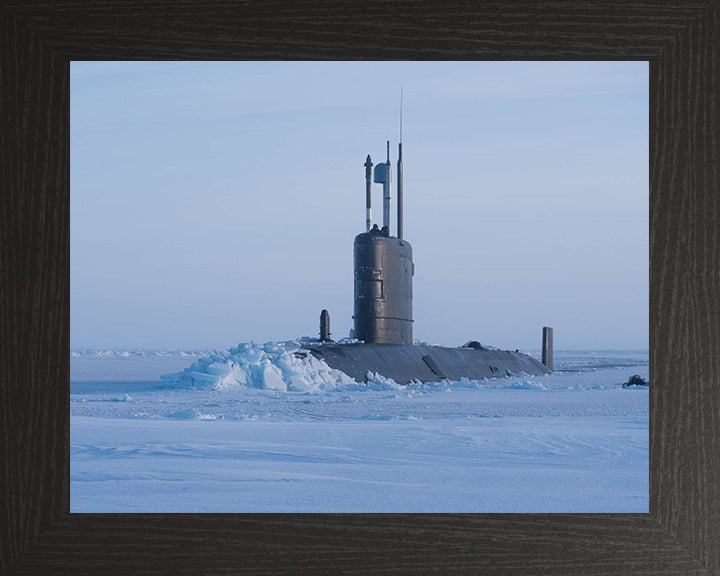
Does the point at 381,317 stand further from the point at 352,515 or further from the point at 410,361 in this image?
the point at 352,515

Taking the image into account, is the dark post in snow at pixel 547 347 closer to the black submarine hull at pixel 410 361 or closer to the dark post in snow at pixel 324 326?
the black submarine hull at pixel 410 361

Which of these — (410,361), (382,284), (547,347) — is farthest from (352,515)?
(547,347)

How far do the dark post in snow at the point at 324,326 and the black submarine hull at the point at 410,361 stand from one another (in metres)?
0.58

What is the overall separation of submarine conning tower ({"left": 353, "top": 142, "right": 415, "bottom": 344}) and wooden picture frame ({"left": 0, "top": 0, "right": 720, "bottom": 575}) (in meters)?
9.62

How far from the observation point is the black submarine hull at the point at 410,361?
45.0 ft

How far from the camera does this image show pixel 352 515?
3111 mm

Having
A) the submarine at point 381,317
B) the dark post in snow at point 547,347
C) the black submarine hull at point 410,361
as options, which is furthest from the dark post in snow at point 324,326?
the dark post in snow at point 547,347

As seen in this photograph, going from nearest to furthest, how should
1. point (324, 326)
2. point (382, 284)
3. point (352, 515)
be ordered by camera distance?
1. point (352, 515)
2. point (382, 284)
3. point (324, 326)

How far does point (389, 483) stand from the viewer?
5934 mm

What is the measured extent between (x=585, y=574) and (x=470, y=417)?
718 cm

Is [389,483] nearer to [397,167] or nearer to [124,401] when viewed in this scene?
[397,167]

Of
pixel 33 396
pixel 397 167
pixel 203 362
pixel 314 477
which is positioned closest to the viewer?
pixel 33 396

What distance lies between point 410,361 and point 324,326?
1.57 metres

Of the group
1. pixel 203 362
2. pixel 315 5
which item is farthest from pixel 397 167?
pixel 315 5
